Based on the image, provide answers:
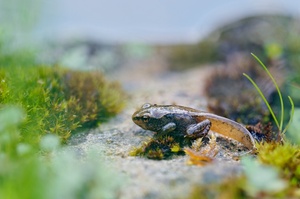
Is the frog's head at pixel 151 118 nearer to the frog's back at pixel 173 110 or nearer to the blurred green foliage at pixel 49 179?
the frog's back at pixel 173 110

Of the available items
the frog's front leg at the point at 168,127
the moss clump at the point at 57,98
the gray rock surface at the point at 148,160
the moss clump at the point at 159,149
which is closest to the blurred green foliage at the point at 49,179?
the gray rock surface at the point at 148,160

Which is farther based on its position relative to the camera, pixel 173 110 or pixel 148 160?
pixel 173 110

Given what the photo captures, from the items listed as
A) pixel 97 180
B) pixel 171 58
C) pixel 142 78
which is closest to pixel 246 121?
pixel 97 180

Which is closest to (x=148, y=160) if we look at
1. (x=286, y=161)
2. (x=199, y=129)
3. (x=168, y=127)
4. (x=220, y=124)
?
(x=168, y=127)

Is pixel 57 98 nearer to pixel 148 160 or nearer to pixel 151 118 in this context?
pixel 151 118

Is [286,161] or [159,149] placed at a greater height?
[286,161]

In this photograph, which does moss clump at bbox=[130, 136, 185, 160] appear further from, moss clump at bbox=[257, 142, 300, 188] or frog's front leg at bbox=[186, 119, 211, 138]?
moss clump at bbox=[257, 142, 300, 188]

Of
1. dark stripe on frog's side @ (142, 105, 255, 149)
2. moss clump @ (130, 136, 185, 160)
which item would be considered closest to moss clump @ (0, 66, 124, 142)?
moss clump @ (130, 136, 185, 160)
